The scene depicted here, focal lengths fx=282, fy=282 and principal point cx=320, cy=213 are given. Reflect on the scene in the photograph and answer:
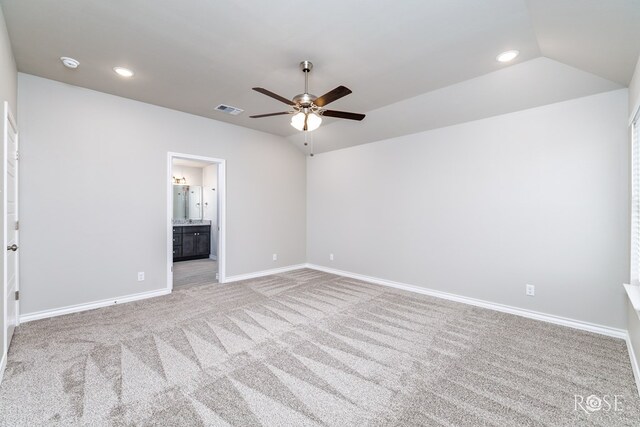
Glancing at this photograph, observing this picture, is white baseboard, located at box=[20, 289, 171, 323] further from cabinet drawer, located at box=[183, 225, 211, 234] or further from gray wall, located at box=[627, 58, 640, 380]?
gray wall, located at box=[627, 58, 640, 380]

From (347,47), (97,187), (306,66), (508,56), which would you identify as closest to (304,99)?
(306,66)

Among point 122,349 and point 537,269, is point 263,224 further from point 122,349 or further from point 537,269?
point 537,269

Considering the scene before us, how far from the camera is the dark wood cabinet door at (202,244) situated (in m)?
7.38

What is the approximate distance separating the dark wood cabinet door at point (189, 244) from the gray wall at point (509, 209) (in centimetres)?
423

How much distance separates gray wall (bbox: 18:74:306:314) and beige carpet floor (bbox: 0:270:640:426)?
22.0 inches

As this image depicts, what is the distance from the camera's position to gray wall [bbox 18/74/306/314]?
3320 millimetres

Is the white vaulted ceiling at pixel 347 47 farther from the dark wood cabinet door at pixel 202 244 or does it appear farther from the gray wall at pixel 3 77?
the dark wood cabinet door at pixel 202 244

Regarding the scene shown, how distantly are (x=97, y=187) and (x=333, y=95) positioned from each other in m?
3.38

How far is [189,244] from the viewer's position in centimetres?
720

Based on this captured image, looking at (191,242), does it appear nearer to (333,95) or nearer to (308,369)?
(308,369)

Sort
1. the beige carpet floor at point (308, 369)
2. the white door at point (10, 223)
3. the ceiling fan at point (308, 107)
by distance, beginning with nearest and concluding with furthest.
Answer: the beige carpet floor at point (308, 369) → the white door at point (10, 223) → the ceiling fan at point (308, 107)

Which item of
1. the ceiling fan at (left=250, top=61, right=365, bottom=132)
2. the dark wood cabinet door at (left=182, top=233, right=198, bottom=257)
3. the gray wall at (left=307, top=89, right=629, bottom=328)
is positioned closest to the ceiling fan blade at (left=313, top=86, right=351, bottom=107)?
the ceiling fan at (left=250, top=61, right=365, bottom=132)

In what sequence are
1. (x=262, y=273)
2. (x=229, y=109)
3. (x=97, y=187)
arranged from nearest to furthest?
(x=97, y=187) → (x=229, y=109) → (x=262, y=273)

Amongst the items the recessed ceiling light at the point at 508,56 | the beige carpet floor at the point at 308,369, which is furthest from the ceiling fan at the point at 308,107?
the beige carpet floor at the point at 308,369
